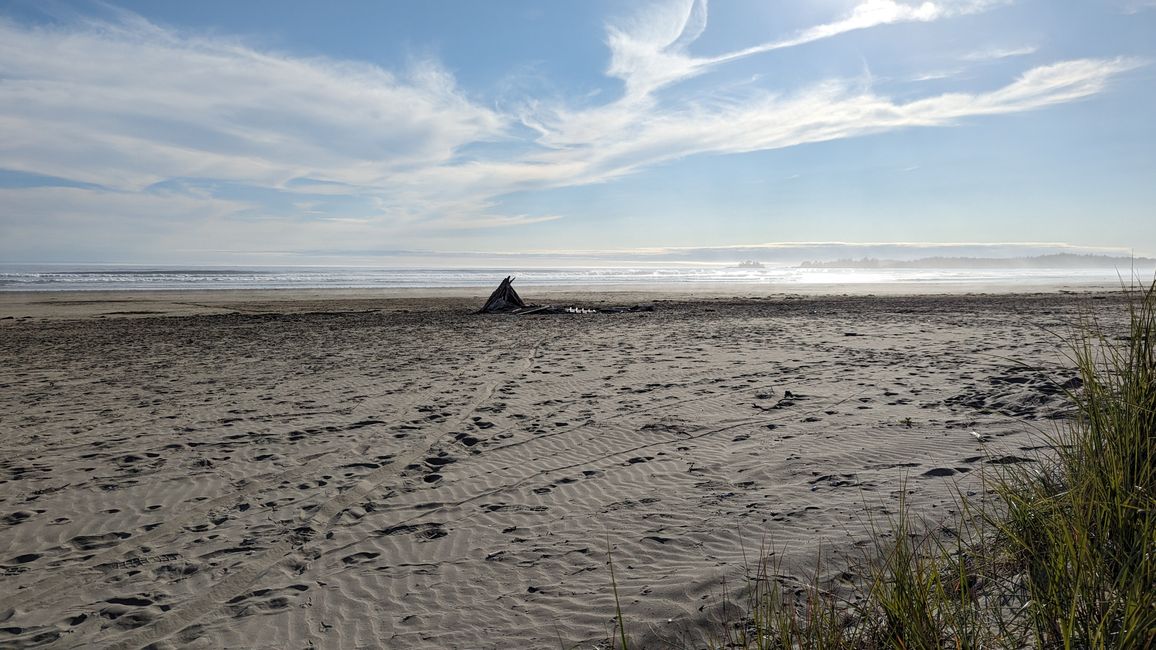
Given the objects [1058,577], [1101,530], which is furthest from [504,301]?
[1058,577]

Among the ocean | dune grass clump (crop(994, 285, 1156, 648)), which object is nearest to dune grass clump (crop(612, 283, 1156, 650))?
dune grass clump (crop(994, 285, 1156, 648))

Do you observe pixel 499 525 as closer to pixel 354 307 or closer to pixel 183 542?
pixel 183 542

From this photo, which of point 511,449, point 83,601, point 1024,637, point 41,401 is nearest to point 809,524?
point 1024,637

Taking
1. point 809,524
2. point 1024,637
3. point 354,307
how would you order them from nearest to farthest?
1. point 1024,637
2. point 809,524
3. point 354,307

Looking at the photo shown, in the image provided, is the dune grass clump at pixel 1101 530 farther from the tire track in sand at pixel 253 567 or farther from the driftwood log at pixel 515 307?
the driftwood log at pixel 515 307

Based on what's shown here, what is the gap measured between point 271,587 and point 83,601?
3.21 ft

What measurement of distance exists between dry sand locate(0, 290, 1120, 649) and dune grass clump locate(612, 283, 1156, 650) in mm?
648

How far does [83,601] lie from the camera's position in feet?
12.0

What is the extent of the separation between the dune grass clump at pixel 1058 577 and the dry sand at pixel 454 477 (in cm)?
65

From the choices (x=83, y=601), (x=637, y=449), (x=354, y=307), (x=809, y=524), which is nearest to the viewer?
(x=83, y=601)

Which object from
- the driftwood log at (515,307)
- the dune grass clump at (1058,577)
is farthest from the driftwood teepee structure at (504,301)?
the dune grass clump at (1058,577)

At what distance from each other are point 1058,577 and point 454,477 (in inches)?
172

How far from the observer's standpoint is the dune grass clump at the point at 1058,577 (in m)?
2.01

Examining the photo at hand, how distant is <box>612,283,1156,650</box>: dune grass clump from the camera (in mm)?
2006
